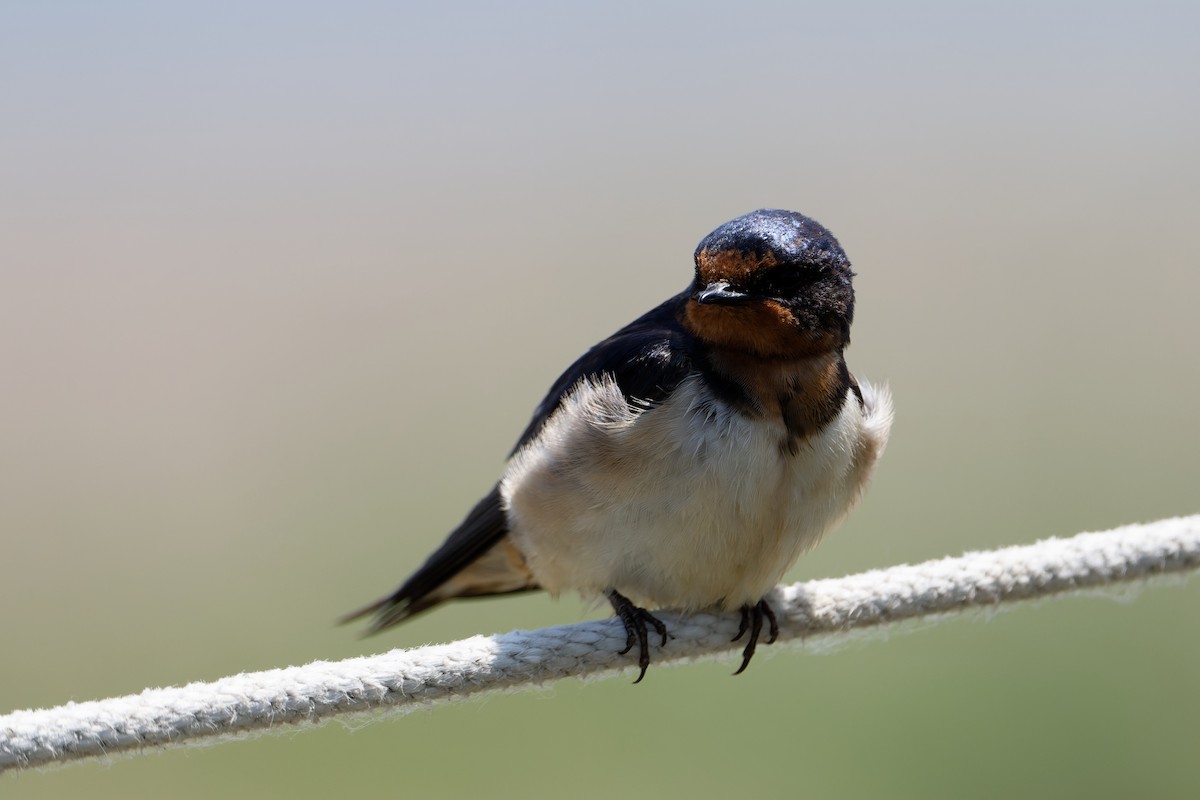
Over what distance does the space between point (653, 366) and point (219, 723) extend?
0.84m

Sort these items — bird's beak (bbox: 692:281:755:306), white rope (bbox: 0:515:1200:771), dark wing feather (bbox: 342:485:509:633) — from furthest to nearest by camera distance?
dark wing feather (bbox: 342:485:509:633)
bird's beak (bbox: 692:281:755:306)
white rope (bbox: 0:515:1200:771)

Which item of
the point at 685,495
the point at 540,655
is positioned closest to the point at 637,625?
the point at 685,495

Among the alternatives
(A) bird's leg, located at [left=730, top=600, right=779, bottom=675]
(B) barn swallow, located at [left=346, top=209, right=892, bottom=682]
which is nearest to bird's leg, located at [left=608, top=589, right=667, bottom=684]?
(B) barn swallow, located at [left=346, top=209, right=892, bottom=682]

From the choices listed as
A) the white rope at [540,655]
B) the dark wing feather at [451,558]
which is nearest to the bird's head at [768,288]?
the white rope at [540,655]

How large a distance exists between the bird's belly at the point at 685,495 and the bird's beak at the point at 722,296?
12 cm

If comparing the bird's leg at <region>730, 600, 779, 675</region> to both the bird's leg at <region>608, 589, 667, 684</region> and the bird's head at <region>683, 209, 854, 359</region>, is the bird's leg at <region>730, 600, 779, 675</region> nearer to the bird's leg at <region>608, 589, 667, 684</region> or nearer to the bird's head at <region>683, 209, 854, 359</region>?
the bird's leg at <region>608, 589, 667, 684</region>

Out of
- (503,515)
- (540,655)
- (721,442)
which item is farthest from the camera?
(503,515)

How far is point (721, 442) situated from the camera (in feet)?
5.86

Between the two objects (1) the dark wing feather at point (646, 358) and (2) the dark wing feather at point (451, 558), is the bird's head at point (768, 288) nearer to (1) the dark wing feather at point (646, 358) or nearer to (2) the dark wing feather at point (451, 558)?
(1) the dark wing feather at point (646, 358)

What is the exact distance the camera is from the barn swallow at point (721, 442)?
71.0 inches

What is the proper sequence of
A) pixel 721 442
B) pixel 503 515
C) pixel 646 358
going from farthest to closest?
1. pixel 503 515
2. pixel 646 358
3. pixel 721 442

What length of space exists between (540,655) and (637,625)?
337 millimetres

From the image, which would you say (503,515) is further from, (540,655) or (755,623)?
(540,655)

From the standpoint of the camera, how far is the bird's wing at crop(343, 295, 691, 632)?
1.89 metres
